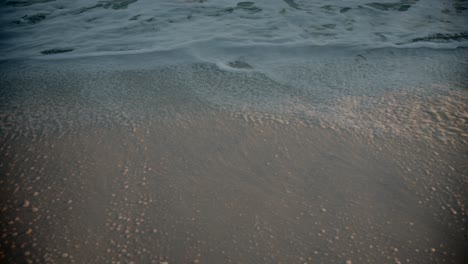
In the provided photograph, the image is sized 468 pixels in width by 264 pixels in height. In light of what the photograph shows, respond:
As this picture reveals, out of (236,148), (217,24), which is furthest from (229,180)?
(217,24)

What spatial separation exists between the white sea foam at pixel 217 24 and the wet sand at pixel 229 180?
1238 millimetres

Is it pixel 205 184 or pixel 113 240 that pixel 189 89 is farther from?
pixel 113 240

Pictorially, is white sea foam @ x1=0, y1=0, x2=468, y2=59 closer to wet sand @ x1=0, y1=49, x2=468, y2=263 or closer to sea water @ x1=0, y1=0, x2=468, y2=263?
sea water @ x1=0, y1=0, x2=468, y2=263

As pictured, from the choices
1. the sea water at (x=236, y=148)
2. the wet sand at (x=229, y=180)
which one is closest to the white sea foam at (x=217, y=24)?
the sea water at (x=236, y=148)

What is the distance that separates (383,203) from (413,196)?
181 millimetres

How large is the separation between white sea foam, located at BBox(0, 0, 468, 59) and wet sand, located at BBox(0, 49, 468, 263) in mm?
1238

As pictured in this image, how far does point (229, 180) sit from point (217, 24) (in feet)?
9.27

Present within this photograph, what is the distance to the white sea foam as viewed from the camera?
11.3 feet

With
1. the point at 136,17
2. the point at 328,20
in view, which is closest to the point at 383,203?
the point at 328,20

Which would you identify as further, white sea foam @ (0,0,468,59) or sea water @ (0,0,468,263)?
white sea foam @ (0,0,468,59)

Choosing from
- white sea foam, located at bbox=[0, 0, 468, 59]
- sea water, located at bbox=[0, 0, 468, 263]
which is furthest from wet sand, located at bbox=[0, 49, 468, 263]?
white sea foam, located at bbox=[0, 0, 468, 59]

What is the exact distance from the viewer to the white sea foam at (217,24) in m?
3.46

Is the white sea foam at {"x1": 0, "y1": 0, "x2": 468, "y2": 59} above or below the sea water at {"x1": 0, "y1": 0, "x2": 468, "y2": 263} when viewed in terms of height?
above

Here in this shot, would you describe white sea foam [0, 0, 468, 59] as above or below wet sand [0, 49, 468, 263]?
above
